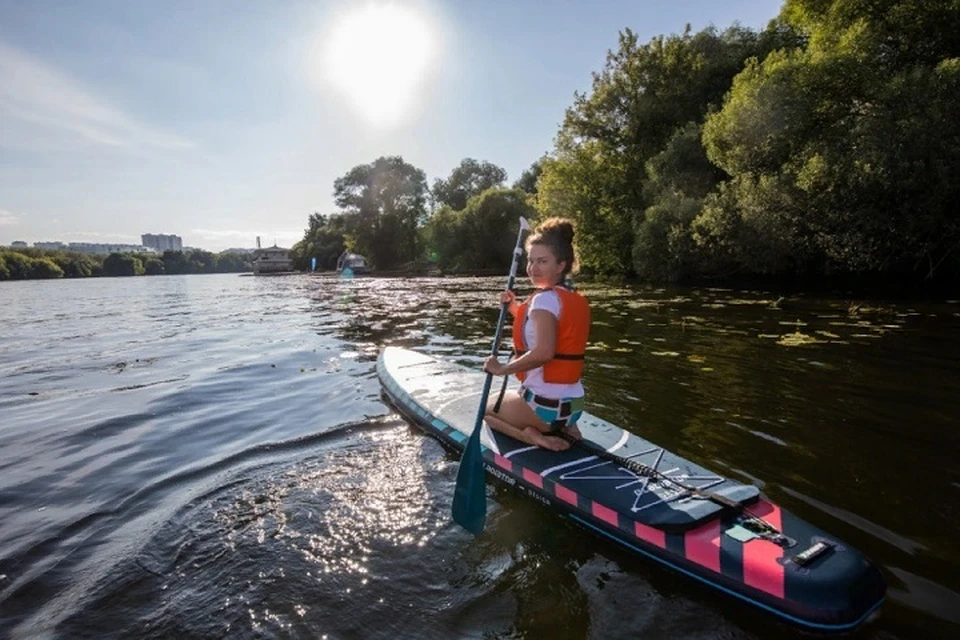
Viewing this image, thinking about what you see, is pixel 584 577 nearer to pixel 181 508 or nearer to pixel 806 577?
pixel 806 577

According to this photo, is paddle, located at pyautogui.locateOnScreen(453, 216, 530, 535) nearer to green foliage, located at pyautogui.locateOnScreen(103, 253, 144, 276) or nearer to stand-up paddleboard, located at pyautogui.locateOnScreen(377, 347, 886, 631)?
stand-up paddleboard, located at pyautogui.locateOnScreen(377, 347, 886, 631)

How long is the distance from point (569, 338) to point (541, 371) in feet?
1.38

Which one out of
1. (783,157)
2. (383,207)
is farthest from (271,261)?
(783,157)

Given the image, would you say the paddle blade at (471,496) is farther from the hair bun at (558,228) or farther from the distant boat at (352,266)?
the distant boat at (352,266)

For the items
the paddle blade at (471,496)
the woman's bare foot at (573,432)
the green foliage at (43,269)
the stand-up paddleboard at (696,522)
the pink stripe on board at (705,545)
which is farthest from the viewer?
the green foliage at (43,269)

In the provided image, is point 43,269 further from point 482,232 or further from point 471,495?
point 471,495

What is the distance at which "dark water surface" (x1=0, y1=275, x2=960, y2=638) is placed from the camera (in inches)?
116

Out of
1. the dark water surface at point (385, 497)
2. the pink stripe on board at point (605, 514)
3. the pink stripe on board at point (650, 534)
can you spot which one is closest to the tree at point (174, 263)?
the dark water surface at point (385, 497)

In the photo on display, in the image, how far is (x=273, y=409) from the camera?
273 inches

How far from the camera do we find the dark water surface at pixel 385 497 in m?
2.95

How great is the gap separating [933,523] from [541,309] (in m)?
3.13

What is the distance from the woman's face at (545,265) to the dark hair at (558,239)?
3 centimetres

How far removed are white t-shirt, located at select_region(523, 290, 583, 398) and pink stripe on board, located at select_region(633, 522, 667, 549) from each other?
1.19 metres

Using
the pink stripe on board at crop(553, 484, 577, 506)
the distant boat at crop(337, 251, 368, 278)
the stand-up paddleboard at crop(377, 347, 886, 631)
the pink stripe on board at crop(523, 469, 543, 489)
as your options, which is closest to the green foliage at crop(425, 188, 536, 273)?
the distant boat at crop(337, 251, 368, 278)
